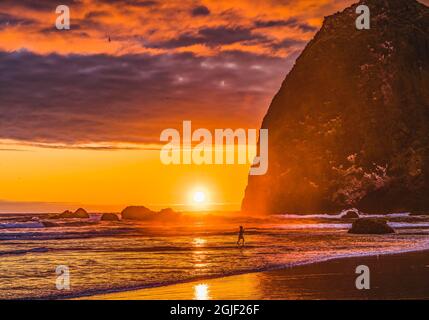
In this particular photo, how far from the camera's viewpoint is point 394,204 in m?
124

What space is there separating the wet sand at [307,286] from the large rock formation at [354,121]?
100377 mm

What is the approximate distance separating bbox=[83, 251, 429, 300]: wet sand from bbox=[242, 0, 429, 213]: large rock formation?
100 metres

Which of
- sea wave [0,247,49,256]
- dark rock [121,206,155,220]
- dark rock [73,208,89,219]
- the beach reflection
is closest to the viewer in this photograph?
the beach reflection

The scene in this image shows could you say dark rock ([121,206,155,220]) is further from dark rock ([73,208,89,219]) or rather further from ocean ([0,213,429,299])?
ocean ([0,213,429,299])

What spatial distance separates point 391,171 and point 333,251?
317 ft

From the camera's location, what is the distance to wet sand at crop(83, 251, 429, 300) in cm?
1942

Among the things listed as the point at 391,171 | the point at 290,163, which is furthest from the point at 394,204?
the point at 290,163

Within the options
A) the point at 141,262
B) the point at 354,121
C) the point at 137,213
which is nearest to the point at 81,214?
the point at 137,213

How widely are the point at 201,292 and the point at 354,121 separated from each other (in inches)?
4818

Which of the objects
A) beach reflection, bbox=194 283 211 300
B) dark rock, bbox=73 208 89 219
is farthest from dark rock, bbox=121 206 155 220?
beach reflection, bbox=194 283 211 300

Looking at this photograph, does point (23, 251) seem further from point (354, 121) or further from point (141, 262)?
point (354, 121)

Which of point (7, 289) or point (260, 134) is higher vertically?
point (260, 134)
